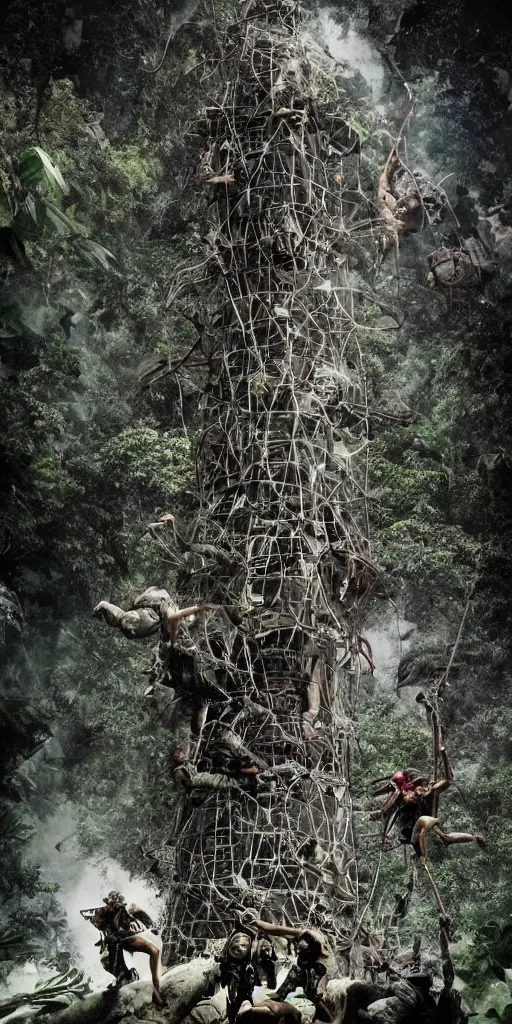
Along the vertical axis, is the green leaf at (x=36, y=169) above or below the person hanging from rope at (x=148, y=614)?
above

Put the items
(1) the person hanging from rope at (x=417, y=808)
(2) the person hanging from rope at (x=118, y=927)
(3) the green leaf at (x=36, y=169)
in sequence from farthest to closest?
1. (3) the green leaf at (x=36, y=169)
2. (1) the person hanging from rope at (x=417, y=808)
3. (2) the person hanging from rope at (x=118, y=927)

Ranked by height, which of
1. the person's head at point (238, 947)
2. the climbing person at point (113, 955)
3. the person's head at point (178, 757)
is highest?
the person's head at point (178, 757)

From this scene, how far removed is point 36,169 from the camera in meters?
12.8

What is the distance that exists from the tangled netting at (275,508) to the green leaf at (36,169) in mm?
1460

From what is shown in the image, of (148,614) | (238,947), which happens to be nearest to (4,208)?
(148,614)

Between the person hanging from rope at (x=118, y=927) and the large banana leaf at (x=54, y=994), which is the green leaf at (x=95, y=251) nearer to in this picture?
the person hanging from rope at (x=118, y=927)

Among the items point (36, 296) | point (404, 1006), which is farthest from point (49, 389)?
point (404, 1006)

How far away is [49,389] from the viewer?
1293 centimetres

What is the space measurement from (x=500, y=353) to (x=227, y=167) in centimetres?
315

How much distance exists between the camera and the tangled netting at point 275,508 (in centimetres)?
1023

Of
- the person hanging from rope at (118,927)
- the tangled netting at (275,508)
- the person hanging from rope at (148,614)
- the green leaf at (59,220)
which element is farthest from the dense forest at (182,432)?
the person hanging from rope at (118,927)

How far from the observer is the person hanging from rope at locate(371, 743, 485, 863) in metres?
10.0

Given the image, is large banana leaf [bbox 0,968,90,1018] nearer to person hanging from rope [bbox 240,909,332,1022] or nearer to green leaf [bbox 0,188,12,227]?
person hanging from rope [bbox 240,909,332,1022]

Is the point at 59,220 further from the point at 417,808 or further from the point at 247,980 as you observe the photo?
the point at 247,980
